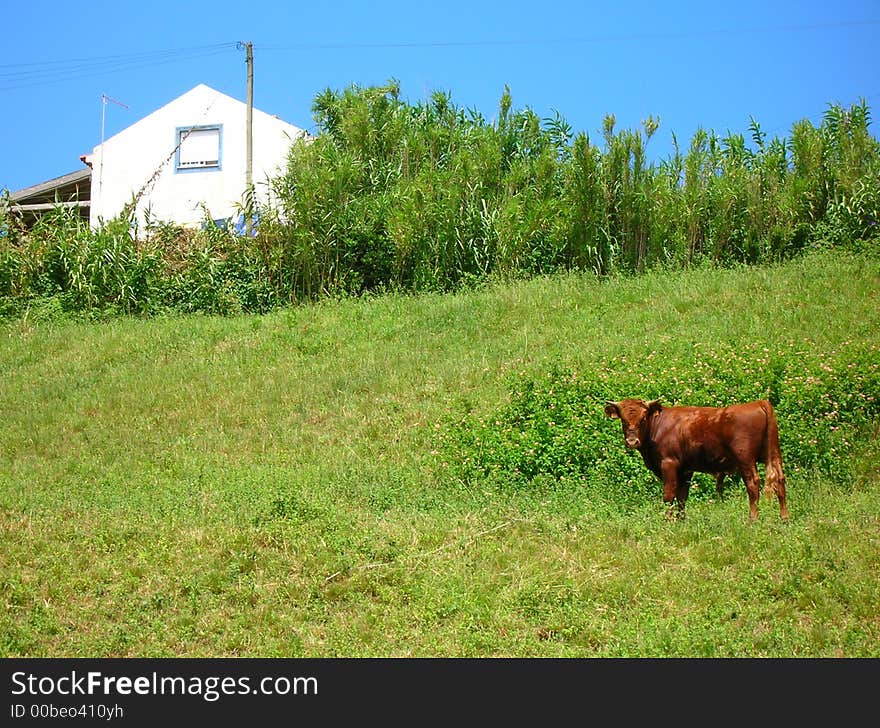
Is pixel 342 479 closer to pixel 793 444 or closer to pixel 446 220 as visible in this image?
pixel 793 444

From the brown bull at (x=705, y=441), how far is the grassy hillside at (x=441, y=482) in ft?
1.14

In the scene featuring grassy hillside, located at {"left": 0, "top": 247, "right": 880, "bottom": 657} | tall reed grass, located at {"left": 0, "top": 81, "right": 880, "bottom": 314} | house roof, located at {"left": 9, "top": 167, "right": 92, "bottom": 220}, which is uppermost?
house roof, located at {"left": 9, "top": 167, "right": 92, "bottom": 220}

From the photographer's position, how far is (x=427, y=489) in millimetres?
10359

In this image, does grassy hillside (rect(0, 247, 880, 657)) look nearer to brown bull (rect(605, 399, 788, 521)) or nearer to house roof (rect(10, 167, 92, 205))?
brown bull (rect(605, 399, 788, 521))

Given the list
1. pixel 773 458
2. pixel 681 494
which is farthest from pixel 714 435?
pixel 681 494

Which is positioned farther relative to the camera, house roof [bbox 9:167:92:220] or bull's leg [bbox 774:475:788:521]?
house roof [bbox 9:167:92:220]

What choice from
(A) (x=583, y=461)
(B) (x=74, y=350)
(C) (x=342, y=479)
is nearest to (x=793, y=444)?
(A) (x=583, y=461)

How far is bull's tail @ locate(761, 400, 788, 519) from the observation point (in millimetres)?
8062

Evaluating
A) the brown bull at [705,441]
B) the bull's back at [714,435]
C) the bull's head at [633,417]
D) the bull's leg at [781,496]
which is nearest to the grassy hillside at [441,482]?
the bull's leg at [781,496]

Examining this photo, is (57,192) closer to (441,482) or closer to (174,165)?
(174,165)

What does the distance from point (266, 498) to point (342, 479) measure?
1112mm

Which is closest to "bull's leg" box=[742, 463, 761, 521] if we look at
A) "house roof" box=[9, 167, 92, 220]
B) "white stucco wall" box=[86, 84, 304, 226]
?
"white stucco wall" box=[86, 84, 304, 226]

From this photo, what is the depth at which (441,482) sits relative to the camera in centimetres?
1058

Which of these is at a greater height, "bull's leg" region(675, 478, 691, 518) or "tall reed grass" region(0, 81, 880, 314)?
"tall reed grass" region(0, 81, 880, 314)
